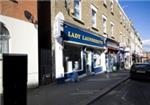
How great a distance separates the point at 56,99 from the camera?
10656mm

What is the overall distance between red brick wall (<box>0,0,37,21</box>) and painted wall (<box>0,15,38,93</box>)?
203mm

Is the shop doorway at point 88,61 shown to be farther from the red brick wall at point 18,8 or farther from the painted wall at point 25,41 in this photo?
the red brick wall at point 18,8

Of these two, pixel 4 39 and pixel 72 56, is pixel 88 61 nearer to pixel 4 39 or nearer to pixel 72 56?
pixel 72 56

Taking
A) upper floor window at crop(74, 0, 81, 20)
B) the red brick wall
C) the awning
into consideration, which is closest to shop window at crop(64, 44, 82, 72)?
the awning

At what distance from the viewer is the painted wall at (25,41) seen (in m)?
12.1

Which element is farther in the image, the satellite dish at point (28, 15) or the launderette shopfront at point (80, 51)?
the launderette shopfront at point (80, 51)

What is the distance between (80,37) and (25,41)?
7392 millimetres

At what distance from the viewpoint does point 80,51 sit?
832 inches

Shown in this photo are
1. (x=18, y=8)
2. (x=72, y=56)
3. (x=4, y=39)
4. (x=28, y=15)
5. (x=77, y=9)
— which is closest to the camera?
(x=4, y=39)

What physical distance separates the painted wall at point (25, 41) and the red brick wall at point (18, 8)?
0.66 ft

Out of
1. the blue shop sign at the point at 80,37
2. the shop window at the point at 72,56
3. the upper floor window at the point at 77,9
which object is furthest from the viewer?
the upper floor window at the point at 77,9

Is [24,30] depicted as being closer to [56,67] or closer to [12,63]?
[56,67]

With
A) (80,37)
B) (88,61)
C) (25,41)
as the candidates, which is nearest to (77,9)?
(80,37)

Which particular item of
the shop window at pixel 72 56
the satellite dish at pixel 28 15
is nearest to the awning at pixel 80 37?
the shop window at pixel 72 56
